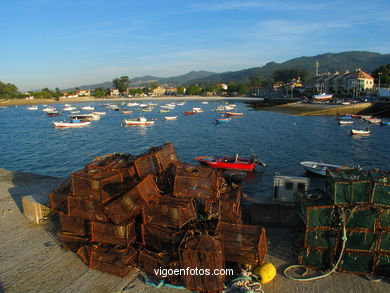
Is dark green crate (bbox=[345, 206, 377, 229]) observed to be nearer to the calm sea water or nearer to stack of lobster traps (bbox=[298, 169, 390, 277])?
stack of lobster traps (bbox=[298, 169, 390, 277])

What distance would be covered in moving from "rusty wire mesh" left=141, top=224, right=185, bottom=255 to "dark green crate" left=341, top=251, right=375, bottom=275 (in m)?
3.57

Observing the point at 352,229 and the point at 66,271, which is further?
the point at 66,271

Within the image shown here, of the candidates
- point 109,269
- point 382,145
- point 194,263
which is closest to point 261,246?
point 194,263

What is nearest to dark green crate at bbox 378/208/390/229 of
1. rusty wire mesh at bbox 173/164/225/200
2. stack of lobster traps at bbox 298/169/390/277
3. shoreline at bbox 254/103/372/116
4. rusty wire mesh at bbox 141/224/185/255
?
stack of lobster traps at bbox 298/169/390/277

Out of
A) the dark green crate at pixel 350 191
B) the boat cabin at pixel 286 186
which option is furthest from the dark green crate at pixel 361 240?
the boat cabin at pixel 286 186

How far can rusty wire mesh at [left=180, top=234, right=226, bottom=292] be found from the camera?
5684mm

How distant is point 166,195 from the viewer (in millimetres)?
7465

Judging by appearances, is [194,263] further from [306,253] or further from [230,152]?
[230,152]

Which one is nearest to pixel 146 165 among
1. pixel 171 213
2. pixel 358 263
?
pixel 171 213

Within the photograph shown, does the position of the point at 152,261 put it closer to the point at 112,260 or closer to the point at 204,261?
the point at 112,260

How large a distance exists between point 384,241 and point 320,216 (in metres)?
1.33

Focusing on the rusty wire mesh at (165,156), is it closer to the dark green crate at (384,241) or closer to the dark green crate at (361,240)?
the dark green crate at (361,240)

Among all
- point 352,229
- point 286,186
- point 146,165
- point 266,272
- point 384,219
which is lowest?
point 266,272

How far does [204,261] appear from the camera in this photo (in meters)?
5.74
